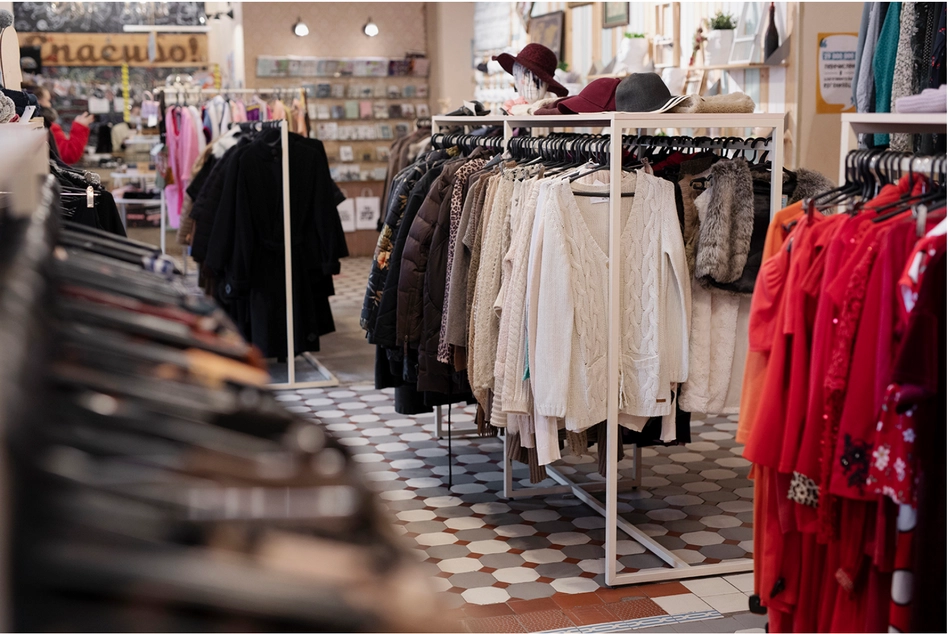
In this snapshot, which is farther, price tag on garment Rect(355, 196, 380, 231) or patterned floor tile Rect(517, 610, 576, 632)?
price tag on garment Rect(355, 196, 380, 231)

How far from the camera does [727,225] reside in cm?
324

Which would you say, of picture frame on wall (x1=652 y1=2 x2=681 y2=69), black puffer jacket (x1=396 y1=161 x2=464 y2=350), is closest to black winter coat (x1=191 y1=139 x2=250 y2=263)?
black puffer jacket (x1=396 y1=161 x2=464 y2=350)

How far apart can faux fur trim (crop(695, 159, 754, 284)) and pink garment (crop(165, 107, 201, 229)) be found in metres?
5.41

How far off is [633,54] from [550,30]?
1.95 m

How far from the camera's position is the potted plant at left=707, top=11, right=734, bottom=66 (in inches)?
249

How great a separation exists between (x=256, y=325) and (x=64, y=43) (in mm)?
8588

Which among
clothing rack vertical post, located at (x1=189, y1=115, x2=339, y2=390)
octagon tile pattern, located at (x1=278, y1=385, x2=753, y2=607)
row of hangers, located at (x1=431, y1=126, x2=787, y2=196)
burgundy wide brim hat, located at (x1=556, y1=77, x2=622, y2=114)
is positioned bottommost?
octagon tile pattern, located at (x1=278, y1=385, x2=753, y2=607)

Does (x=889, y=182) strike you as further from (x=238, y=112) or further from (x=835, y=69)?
(x=238, y=112)

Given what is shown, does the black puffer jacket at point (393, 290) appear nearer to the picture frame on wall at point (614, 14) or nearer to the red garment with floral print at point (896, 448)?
the red garment with floral print at point (896, 448)

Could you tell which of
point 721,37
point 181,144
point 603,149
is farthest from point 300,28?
point 603,149

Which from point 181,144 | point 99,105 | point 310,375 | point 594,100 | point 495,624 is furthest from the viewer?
point 99,105

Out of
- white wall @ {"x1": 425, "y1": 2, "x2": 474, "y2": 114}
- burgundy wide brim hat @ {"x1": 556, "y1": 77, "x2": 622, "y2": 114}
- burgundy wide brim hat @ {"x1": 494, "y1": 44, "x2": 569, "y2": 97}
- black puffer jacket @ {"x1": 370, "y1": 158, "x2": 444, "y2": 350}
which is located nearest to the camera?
burgundy wide brim hat @ {"x1": 556, "y1": 77, "x2": 622, "y2": 114}

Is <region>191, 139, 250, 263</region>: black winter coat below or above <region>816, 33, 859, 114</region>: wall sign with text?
below

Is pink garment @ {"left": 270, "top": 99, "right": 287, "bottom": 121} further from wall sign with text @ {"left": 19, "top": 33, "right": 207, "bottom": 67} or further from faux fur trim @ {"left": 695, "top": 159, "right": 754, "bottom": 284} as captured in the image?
wall sign with text @ {"left": 19, "top": 33, "right": 207, "bottom": 67}
